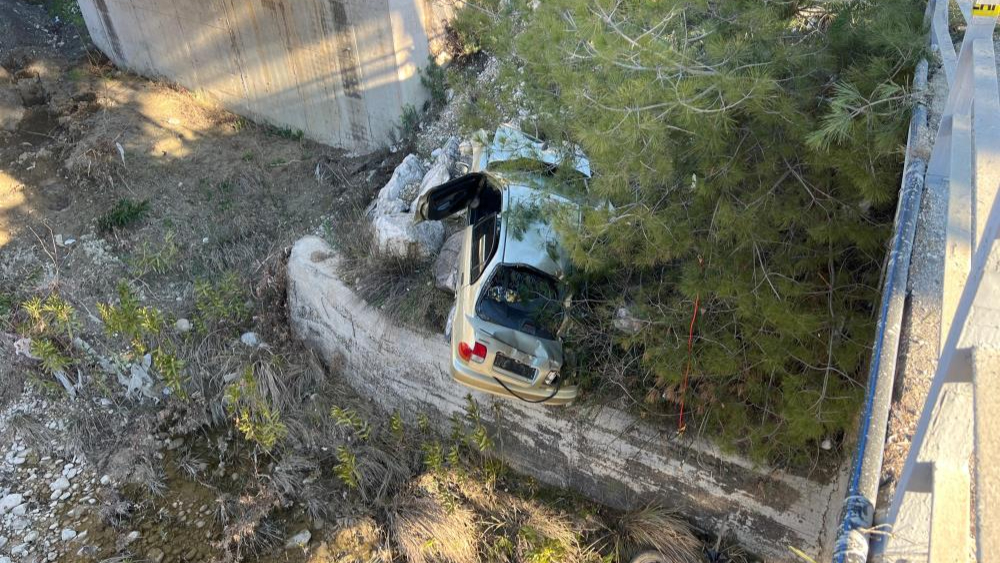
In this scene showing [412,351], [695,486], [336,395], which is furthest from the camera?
[336,395]

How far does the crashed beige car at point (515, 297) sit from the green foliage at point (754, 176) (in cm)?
67

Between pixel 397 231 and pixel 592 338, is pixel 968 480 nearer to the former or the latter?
pixel 592 338

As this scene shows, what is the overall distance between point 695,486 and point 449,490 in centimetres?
216

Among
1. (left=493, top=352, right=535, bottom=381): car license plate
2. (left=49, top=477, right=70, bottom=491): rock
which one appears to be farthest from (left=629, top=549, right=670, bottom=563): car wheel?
(left=49, top=477, right=70, bottom=491): rock

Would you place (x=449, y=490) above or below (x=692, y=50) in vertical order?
below

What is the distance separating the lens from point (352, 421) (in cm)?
642

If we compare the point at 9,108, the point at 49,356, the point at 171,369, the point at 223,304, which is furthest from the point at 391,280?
the point at 9,108

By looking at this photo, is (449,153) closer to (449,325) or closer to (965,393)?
(449,325)

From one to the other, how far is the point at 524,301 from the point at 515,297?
0.29 ft

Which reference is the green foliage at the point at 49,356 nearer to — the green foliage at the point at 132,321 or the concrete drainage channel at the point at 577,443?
the green foliage at the point at 132,321

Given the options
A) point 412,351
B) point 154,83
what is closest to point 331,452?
point 412,351

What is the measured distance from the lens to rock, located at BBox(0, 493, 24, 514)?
6324 mm

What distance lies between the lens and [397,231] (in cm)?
700

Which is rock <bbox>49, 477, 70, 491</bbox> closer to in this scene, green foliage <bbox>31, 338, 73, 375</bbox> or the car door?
green foliage <bbox>31, 338, 73, 375</bbox>
